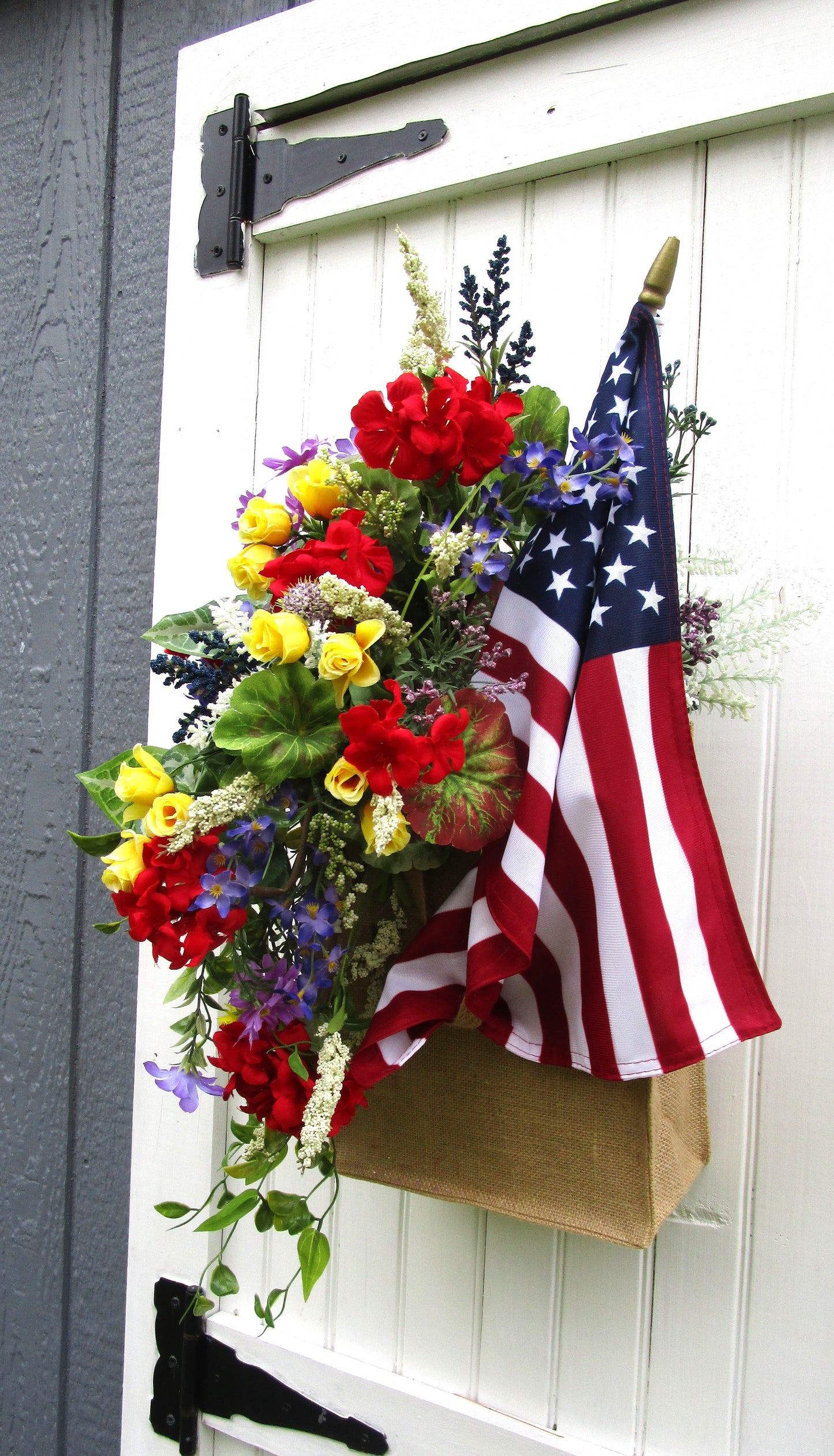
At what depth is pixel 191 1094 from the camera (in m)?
0.77

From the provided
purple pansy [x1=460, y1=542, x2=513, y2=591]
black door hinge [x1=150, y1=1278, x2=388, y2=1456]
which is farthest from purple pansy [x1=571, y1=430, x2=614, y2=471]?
black door hinge [x1=150, y1=1278, x2=388, y2=1456]

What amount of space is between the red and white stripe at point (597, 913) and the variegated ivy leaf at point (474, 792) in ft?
0.09

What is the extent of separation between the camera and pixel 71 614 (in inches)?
53.4

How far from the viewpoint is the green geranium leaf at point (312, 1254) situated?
0.74m

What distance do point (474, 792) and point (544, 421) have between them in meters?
0.31

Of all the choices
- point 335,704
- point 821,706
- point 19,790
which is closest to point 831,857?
point 821,706

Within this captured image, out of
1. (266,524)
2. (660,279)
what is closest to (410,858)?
(266,524)

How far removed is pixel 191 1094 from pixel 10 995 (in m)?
0.75

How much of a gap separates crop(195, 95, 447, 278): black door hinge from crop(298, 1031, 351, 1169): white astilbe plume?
3.04ft

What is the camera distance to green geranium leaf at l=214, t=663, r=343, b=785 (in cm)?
67

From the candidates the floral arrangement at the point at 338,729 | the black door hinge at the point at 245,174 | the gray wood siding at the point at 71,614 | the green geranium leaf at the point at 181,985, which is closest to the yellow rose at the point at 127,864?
the floral arrangement at the point at 338,729

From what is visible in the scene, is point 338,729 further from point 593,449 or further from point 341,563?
point 593,449

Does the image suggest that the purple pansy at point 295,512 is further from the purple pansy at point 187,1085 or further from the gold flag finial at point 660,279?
the purple pansy at point 187,1085

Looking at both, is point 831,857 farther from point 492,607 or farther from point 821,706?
point 492,607
